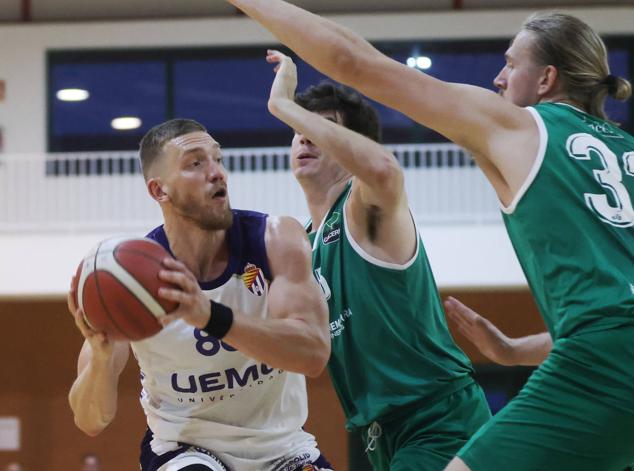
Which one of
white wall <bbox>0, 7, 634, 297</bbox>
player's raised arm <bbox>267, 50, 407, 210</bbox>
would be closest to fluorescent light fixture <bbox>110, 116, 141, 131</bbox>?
white wall <bbox>0, 7, 634, 297</bbox>

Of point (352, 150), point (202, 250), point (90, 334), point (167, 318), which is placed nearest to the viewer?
point (167, 318)

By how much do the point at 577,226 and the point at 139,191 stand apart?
11867 mm

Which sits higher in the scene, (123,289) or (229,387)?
(123,289)

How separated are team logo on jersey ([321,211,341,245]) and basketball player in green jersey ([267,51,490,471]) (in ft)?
0.06

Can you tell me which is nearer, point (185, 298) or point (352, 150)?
point (185, 298)

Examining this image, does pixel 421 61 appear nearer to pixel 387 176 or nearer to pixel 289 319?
pixel 387 176

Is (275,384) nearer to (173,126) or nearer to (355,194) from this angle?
(355,194)

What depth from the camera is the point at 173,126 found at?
4383 mm

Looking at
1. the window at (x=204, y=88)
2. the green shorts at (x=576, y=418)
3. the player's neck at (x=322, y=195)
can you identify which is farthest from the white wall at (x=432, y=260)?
the green shorts at (x=576, y=418)

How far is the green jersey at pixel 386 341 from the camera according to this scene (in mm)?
4195

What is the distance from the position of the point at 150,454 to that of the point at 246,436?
425 millimetres

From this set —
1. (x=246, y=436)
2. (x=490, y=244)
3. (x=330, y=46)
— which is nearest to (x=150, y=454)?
(x=246, y=436)

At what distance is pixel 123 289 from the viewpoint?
11.5ft

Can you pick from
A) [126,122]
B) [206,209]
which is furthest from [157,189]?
[126,122]
